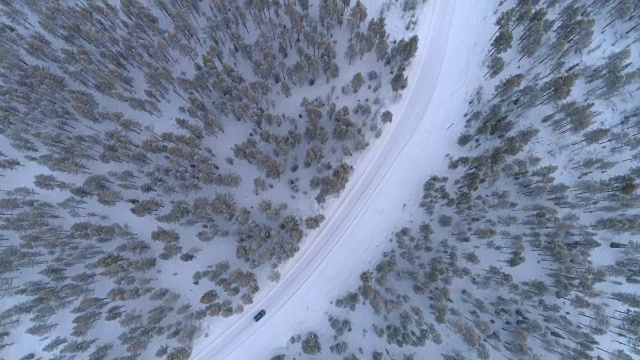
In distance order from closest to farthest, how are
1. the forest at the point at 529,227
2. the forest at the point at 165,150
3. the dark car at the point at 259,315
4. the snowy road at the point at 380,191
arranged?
the forest at the point at 529,227
the forest at the point at 165,150
the dark car at the point at 259,315
the snowy road at the point at 380,191

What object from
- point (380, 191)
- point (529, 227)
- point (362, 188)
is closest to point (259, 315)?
point (362, 188)

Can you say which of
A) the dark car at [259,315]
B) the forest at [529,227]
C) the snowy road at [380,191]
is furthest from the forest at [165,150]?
the forest at [529,227]

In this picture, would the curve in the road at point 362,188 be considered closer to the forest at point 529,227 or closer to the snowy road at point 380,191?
the snowy road at point 380,191

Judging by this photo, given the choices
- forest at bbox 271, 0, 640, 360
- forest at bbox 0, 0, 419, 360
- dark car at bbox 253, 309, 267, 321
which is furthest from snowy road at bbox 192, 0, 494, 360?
forest at bbox 0, 0, 419, 360

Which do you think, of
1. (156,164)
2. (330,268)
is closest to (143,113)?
(156,164)

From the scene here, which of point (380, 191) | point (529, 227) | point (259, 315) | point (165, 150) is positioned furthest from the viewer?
point (380, 191)

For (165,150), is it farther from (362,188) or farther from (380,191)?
(380,191)

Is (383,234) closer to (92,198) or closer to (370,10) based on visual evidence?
(370,10)
